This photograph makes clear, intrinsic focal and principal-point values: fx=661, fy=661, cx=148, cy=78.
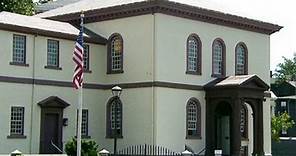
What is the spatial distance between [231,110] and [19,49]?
12.5m

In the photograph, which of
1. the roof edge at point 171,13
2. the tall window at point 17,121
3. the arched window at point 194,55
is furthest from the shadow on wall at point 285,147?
the tall window at point 17,121

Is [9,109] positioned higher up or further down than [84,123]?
higher up

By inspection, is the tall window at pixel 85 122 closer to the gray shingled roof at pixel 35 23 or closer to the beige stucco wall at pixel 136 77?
the beige stucco wall at pixel 136 77

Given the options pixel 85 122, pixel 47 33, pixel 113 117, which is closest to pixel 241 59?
pixel 113 117

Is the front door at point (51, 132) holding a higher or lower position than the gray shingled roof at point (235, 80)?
lower

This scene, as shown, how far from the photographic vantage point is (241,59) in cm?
4194

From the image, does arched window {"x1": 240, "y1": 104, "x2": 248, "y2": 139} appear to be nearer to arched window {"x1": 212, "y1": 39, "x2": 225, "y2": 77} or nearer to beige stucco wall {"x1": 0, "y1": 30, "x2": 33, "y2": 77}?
arched window {"x1": 212, "y1": 39, "x2": 225, "y2": 77}

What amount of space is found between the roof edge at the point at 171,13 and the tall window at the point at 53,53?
3.93m

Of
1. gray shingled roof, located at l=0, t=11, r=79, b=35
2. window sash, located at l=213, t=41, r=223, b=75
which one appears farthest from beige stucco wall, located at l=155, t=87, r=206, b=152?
gray shingled roof, located at l=0, t=11, r=79, b=35

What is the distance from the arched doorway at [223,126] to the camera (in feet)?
129

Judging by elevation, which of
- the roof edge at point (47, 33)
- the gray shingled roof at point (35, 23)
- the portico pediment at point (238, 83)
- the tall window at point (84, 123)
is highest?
the gray shingled roof at point (35, 23)

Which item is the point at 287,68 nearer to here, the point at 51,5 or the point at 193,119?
the point at 51,5

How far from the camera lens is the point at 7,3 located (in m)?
52.2

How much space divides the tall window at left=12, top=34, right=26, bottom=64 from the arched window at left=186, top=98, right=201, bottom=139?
9742mm
